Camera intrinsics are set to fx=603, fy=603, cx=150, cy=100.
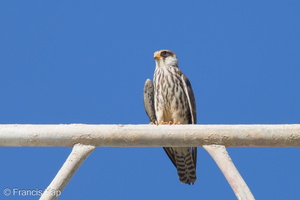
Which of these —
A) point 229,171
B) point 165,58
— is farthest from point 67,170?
point 165,58

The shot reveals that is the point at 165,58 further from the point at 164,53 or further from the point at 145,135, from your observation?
the point at 145,135

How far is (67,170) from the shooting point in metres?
3.97

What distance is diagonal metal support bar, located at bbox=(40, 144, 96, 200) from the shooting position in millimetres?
3812

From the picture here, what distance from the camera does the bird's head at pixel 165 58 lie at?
7.80m

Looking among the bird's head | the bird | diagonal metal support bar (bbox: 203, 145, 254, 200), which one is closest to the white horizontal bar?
diagonal metal support bar (bbox: 203, 145, 254, 200)

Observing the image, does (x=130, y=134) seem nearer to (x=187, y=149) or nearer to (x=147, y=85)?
(x=187, y=149)

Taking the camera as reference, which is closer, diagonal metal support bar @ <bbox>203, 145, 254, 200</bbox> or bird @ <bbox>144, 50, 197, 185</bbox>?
diagonal metal support bar @ <bbox>203, 145, 254, 200</bbox>

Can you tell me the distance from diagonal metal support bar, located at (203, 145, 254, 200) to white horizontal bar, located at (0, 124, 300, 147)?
0.06 m

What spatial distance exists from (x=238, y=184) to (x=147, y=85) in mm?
4145

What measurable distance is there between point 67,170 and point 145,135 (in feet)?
1.89

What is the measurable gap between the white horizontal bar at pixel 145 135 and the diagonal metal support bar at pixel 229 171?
6 centimetres

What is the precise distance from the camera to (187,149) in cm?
714

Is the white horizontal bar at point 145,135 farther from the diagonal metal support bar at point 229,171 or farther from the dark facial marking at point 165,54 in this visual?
the dark facial marking at point 165,54

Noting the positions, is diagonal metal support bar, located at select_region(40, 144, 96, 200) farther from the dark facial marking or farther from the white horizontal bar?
the dark facial marking
